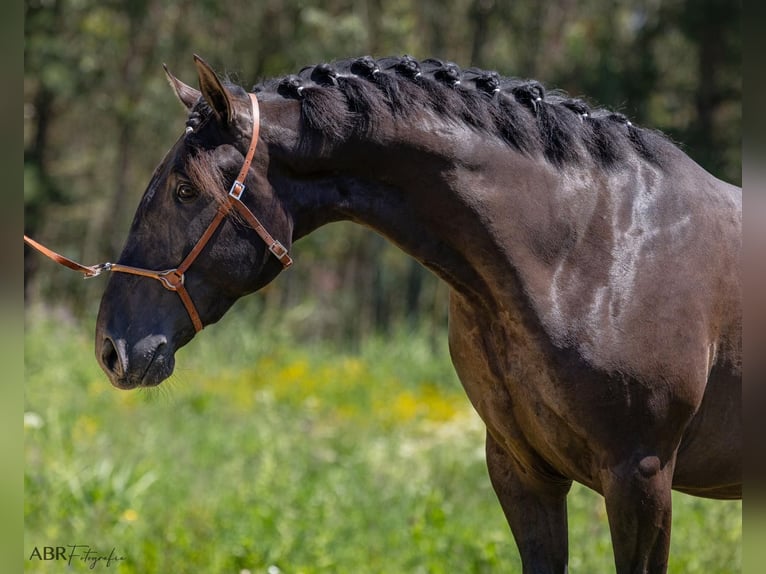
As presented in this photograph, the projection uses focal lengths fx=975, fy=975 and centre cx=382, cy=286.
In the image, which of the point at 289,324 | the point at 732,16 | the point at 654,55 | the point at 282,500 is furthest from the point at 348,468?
the point at 654,55

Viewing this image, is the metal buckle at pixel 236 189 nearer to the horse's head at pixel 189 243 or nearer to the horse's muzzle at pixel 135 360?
the horse's head at pixel 189 243

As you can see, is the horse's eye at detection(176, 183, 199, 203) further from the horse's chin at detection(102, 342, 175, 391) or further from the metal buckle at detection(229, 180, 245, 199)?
the horse's chin at detection(102, 342, 175, 391)

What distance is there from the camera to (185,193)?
2.82 metres

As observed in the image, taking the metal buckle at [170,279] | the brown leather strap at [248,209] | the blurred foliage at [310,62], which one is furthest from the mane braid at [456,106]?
the blurred foliage at [310,62]

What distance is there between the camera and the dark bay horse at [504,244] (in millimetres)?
2814

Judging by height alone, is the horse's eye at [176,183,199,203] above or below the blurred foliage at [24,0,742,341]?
below

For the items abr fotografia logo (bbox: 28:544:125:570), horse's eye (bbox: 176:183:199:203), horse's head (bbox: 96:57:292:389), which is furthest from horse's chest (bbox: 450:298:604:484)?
abr fotografia logo (bbox: 28:544:125:570)

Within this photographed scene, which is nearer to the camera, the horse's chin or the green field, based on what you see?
the horse's chin

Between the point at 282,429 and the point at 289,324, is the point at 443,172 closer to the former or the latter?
the point at 282,429

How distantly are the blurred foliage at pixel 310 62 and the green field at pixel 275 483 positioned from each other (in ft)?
16.8

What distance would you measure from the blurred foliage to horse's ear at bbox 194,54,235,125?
1134cm

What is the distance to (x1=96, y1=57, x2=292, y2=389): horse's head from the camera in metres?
2.79

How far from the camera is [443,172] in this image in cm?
291

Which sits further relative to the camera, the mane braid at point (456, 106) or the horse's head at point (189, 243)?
the mane braid at point (456, 106)
